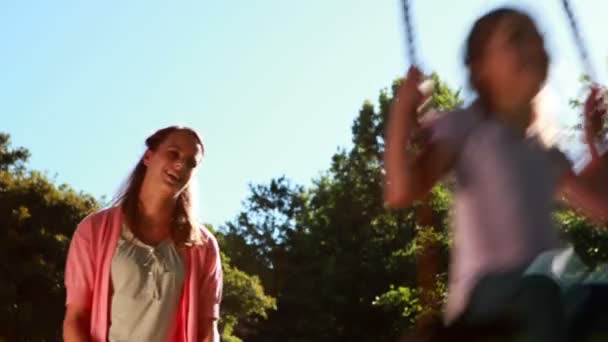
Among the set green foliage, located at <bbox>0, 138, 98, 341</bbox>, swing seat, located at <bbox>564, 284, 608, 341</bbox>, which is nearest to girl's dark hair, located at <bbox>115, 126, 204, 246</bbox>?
swing seat, located at <bbox>564, 284, 608, 341</bbox>

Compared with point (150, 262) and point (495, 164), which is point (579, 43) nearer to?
point (495, 164)

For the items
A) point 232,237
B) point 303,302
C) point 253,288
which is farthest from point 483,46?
point 232,237

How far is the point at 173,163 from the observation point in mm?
2682

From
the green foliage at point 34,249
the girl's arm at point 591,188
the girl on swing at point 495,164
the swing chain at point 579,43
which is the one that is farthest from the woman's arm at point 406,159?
the green foliage at point 34,249

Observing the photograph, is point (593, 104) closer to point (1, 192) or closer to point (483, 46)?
point (483, 46)

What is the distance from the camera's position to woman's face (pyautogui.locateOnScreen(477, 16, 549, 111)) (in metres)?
1.49

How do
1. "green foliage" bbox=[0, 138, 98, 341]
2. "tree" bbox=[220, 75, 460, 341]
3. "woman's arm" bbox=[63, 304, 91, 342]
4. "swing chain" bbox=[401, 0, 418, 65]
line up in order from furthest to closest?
1. "tree" bbox=[220, 75, 460, 341]
2. "green foliage" bbox=[0, 138, 98, 341]
3. "woman's arm" bbox=[63, 304, 91, 342]
4. "swing chain" bbox=[401, 0, 418, 65]

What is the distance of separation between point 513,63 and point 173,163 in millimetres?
1330

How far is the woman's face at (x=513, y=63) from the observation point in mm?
1493

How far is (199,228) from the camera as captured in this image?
2719mm

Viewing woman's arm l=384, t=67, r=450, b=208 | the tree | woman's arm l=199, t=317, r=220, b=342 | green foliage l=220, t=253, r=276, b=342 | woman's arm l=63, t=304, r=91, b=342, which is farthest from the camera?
the tree

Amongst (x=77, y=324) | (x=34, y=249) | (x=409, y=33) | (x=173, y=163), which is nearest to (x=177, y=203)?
(x=173, y=163)

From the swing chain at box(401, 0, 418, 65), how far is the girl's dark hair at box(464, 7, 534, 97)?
0.07 metres

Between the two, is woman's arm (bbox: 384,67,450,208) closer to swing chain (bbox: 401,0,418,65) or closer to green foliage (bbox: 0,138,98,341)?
swing chain (bbox: 401,0,418,65)
